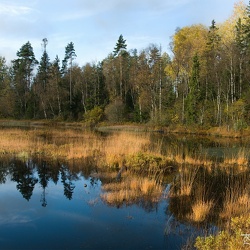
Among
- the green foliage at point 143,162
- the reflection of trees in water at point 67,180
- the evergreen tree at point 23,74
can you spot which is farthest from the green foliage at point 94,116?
the green foliage at point 143,162

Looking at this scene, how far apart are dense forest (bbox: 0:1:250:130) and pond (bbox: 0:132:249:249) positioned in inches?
975

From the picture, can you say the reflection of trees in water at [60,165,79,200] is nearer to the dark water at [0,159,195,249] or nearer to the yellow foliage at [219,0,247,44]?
the dark water at [0,159,195,249]

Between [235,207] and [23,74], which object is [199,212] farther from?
[23,74]

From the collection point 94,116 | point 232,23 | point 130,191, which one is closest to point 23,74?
point 94,116

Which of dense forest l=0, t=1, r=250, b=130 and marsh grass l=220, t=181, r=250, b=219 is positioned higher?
dense forest l=0, t=1, r=250, b=130

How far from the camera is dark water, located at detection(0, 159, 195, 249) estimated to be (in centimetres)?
612

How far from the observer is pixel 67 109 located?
58.0 metres

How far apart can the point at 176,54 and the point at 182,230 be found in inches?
1527

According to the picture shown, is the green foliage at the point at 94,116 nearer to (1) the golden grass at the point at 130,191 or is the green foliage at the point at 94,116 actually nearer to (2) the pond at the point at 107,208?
(2) the pond at the point at 107,208

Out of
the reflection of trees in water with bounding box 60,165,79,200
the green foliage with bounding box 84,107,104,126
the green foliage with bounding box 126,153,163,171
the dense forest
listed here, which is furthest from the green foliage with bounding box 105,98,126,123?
the green foliage with bounding box 126,153,163,171

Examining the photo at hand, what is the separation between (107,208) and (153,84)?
129 ft

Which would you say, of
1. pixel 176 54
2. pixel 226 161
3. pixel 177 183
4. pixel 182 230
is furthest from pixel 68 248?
pixel 176 54

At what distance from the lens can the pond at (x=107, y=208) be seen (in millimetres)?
6285

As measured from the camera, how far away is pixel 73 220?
24.3 feet
